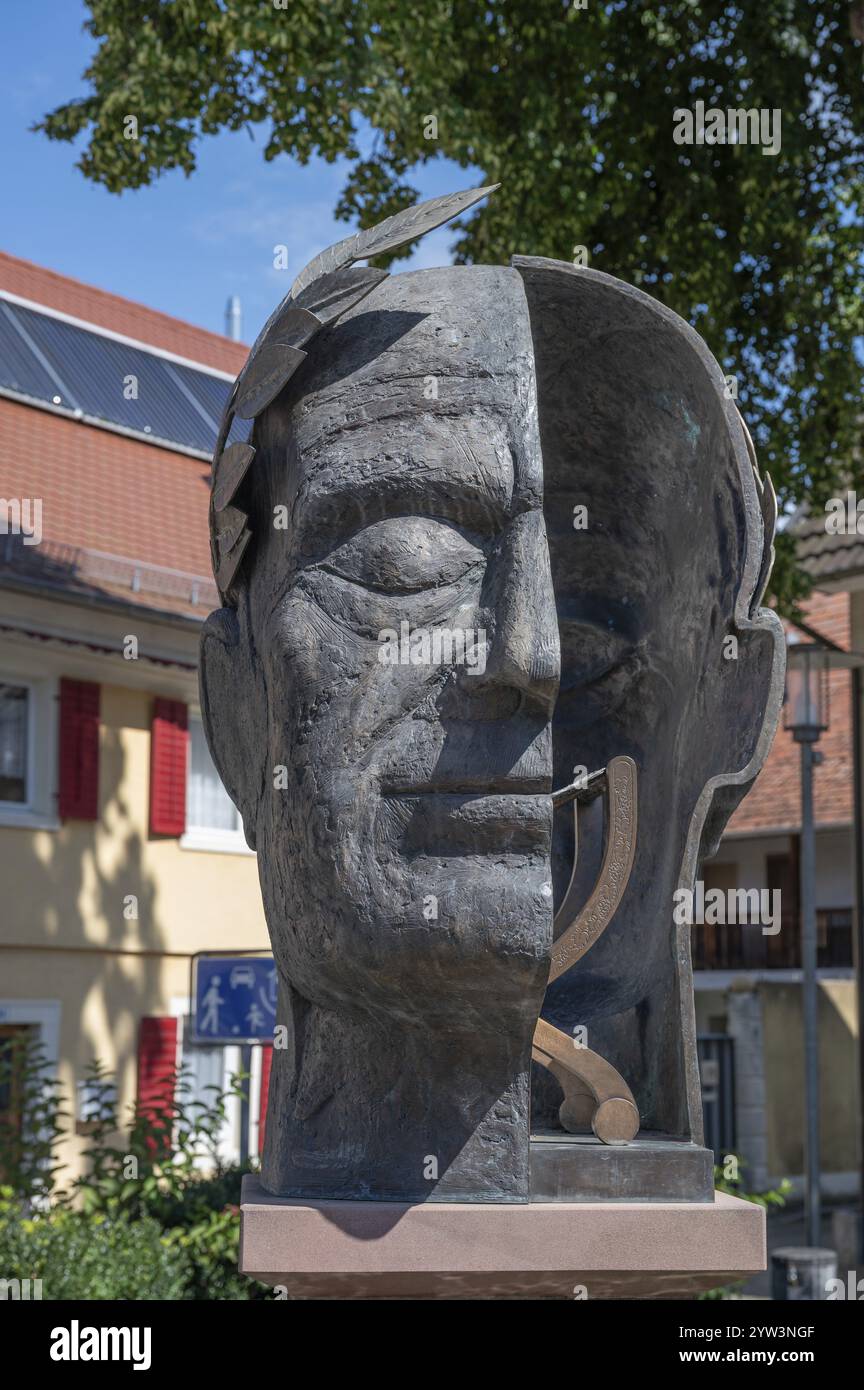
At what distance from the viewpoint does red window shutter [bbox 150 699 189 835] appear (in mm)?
13297

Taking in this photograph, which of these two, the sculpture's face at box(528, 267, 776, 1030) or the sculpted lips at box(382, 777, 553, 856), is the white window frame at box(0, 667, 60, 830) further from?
the sculpted lips at box(382, 777, 553, 856)

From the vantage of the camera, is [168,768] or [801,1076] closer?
[168,768]

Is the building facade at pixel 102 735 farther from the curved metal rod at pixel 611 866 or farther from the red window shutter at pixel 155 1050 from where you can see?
the curved metal rod at pixel 611 866

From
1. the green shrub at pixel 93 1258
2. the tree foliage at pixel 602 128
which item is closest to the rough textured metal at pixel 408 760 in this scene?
the green shrub at pixel 93 1258

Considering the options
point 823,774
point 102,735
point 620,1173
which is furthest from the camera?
point 823,774

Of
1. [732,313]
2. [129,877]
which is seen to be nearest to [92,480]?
[129,877]

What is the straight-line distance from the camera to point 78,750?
12742 mm

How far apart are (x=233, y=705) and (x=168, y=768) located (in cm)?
964

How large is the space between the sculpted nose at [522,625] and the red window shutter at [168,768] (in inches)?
398

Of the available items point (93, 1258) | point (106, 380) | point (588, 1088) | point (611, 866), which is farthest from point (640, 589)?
point (106, 380)

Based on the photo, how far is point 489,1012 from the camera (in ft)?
10.9

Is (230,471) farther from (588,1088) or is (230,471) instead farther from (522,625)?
(588,1088)

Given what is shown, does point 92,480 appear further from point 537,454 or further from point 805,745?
point 537,454

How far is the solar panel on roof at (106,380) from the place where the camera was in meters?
14.1
